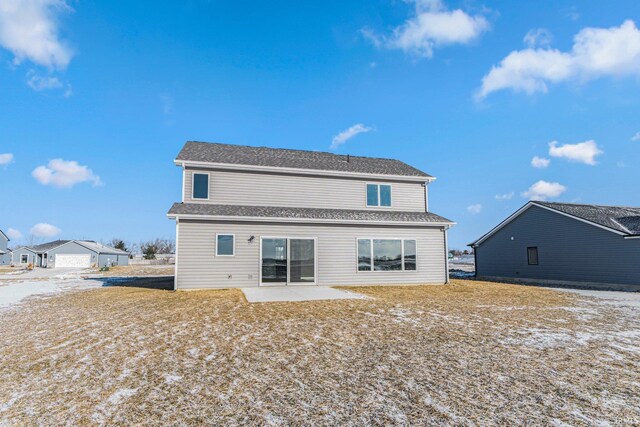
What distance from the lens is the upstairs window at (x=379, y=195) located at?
686 inches

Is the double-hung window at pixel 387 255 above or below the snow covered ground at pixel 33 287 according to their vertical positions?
above

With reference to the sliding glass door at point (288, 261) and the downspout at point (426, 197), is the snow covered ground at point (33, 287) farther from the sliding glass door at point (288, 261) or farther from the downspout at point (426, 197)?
the downspout at point (426, 197)

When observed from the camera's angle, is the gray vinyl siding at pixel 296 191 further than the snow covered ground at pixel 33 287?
Yes

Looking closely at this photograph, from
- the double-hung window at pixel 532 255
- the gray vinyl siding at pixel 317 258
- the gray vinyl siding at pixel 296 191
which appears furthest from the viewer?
the double-hung window at pixel 532 255

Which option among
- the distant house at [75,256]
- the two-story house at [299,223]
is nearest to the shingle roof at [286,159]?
the two-story house at [299,223]

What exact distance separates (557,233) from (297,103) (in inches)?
666

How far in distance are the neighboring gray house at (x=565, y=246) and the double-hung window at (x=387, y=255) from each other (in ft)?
29.8

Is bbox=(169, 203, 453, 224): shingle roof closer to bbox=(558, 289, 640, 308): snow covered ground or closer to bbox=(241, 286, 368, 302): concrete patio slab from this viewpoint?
bbox=(241, 286, 368, 302): concrete patio slab

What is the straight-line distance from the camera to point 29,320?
868 cm

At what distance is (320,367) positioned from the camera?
5027 millimetres

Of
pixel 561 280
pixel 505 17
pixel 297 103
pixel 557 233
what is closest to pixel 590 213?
pixel 557 233

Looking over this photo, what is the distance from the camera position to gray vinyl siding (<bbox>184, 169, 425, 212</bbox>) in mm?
15586

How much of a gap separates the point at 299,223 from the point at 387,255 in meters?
4.56

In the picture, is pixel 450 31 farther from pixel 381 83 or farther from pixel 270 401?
pixel 270 401
